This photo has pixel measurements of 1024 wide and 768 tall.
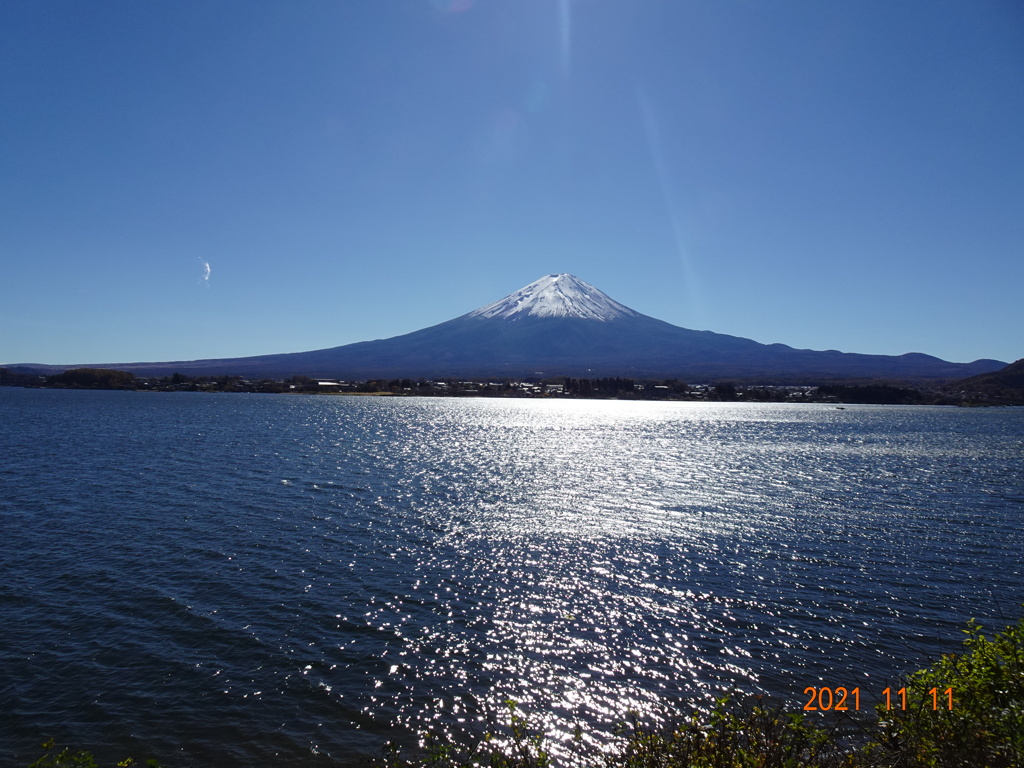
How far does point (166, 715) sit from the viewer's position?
10.9 meters

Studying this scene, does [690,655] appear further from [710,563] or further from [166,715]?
[166,715]

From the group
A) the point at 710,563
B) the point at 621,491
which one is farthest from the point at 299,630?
the point at 621,491

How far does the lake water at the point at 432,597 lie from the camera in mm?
11242

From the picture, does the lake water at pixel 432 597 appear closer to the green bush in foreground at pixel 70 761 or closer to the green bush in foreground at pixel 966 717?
the green bush in foreground at pixel 70 761

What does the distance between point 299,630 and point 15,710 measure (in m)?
5.39

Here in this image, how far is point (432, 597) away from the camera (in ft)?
55.0

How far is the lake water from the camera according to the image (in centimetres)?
1124
